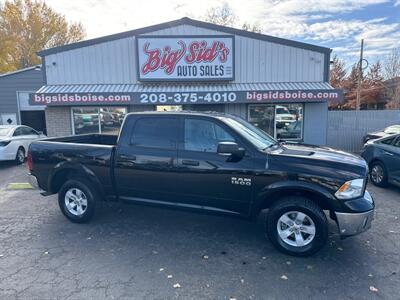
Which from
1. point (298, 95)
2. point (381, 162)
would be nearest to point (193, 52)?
point (298, 95)

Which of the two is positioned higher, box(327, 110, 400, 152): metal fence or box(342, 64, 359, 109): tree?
box(342, 64, 359, 109): tree

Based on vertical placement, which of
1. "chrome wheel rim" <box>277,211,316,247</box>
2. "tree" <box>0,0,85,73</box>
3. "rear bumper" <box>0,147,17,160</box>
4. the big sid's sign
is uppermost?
"tree" <box>0,0,85,73</box>

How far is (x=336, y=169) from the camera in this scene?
369cm

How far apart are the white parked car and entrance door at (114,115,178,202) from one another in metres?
7.72

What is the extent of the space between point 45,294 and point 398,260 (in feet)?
14.1

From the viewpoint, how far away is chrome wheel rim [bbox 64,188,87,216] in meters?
5.00

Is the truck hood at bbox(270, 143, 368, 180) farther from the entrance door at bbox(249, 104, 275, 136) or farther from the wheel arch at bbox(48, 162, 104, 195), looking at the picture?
the entrance door at bbox(249, 104, 275, 136)

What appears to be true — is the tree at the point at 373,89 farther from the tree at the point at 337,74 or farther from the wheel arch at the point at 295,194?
the wheel arch at the point at 295,194

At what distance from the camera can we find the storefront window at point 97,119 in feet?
38.4

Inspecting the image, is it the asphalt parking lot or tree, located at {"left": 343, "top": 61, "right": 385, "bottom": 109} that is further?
tree, located at {"left": 343, "top": 61, "right": 385, "bottom": 109}

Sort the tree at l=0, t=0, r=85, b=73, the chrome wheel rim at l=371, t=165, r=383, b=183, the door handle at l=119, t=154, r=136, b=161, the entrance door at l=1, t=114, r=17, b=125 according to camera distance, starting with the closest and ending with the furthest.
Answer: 1. the door handle at l=119, t=154, r=136, b=161
2. the chrome wheel rim at l=371, t=165, r=383, b=183
3. the entrance door at l=1, t=114, r=17, b=125
4. the tree at l=0, t=0, r=85, b=73

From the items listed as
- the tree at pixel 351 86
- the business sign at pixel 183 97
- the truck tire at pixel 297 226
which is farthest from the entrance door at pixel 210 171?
the tree at pixel 351 86

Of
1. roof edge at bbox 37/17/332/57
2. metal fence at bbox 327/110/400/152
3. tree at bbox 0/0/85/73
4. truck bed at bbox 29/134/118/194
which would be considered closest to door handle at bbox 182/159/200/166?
truck bed at bbox 29/134/118/194

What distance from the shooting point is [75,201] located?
5.04 meters
